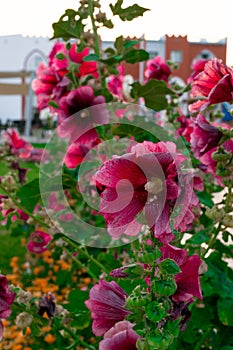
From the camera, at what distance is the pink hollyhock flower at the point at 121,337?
38.1 inches

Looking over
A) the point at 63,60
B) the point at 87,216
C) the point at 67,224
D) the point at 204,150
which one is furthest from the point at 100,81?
the point at 87,216

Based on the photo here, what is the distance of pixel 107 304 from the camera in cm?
100

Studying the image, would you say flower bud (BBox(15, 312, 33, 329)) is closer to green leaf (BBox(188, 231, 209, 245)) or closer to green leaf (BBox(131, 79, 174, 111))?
green leaf (BBox(188, 231, 209, 245))

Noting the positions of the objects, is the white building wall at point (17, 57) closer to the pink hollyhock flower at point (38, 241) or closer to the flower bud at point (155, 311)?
the pink hollyhock flower at point (38, 241)

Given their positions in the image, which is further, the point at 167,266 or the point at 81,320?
the point at 81,320

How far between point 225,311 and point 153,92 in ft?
1.82

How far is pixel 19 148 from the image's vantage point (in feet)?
6.74

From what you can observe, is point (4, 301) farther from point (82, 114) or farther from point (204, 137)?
point (82, 114)

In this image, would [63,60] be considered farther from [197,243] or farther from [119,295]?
[119,295]

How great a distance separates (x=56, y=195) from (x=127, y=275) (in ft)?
3.73

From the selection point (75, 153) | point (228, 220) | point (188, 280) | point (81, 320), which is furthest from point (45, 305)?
point (188, 280)

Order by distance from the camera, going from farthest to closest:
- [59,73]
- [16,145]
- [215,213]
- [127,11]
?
[16,145] < [59,73] < [127,11] < [215,213]

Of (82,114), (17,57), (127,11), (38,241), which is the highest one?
(127,11)

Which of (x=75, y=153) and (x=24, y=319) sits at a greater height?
(x=75, y=153)
